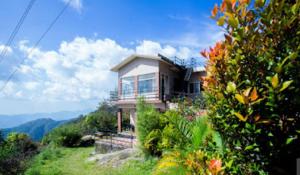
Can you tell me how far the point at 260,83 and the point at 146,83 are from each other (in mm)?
18598

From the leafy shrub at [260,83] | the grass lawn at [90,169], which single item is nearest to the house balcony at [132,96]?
the grass lawn at [90,169]

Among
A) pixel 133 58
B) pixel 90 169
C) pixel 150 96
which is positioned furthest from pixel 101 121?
pixel 90 169

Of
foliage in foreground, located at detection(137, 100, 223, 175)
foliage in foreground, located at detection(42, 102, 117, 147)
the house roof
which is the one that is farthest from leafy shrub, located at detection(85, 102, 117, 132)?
foliage in foreground, located at detection(137, 100, 223, 175)

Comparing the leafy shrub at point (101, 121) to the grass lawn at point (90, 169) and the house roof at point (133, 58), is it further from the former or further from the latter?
the grass lawn at point (90, 169)

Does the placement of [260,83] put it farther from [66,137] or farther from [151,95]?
[66,137]

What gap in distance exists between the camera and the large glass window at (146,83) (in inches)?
775

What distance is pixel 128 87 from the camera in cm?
2169

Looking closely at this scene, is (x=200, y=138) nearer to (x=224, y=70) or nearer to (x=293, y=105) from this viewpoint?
(x=224, y=70)

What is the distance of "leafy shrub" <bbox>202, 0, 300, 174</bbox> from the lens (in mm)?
1575

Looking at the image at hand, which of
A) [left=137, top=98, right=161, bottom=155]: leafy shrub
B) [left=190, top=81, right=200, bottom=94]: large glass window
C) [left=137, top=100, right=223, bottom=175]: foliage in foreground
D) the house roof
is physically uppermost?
the house roof

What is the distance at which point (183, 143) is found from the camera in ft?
12.8

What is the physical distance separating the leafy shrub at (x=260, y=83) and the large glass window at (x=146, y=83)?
1767 cm

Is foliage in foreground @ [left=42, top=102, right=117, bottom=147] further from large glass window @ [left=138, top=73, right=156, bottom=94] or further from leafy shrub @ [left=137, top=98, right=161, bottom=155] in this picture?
leafy shrub @ [left=137, top=98, right=161, bottom=155]

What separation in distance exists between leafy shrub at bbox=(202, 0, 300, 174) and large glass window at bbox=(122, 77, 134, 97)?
1940 centimetres
